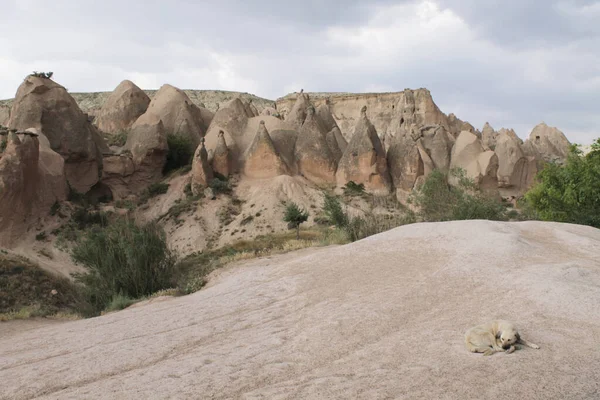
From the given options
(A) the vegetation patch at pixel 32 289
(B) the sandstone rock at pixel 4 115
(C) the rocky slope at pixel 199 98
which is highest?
(C) the rocky slope at pixel 199 98

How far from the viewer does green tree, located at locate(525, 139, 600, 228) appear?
1533 centimetres

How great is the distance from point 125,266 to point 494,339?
33.8 feet

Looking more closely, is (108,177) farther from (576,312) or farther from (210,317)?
(576,312)

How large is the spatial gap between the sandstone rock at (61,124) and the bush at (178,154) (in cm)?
332

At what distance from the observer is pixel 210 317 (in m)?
7.03

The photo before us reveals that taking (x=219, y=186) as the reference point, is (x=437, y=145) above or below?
above

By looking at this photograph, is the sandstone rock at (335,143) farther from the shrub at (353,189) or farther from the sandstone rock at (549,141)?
the sandstone rock at (549,141)

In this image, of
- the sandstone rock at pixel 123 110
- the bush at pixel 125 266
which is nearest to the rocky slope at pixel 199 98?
the sandstone rock at pixel 123 110

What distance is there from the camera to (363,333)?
535cm

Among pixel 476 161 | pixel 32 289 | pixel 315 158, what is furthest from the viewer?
pixel 476 161

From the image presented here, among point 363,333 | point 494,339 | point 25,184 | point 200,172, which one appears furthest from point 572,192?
point 25,184

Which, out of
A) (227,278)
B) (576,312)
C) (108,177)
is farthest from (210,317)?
(108,177)

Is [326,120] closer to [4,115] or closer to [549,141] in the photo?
[4,115]

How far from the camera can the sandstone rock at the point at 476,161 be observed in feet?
84.6
